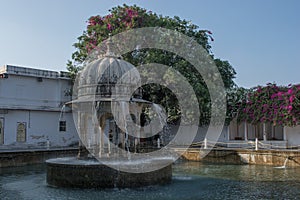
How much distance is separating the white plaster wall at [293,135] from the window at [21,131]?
19077 millimetres

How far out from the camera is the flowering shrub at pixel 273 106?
64.2 ft

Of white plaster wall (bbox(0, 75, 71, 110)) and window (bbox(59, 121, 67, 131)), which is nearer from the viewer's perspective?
white plaster wall (bbox(0, 75, 71, 110))

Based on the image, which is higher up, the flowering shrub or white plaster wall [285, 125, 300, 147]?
the flowering shrub

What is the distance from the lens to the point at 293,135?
22.1m

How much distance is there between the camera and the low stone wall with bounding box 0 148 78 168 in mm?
17844

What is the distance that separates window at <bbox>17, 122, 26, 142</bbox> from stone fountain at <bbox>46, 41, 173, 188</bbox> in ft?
36.3

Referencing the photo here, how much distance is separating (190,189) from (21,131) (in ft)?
56.6

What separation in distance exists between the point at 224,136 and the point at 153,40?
9.31 metres

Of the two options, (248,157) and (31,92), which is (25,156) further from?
(248,157)

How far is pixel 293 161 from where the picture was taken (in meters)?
17.0

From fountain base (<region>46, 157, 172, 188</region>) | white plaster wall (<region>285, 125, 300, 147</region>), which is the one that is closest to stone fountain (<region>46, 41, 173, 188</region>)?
fountain base (<region>46, 157, 172, 188</region>)

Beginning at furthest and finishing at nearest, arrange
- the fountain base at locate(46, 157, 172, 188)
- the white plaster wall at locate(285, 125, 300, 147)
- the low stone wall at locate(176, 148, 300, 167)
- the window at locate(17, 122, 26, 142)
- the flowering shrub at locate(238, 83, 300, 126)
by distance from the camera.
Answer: the window at locate(17, 122, 26, 142) < the white plaster wall at locate(285, 125, 300, 147) < the flowering shrub at locate(238, 83, 300, 126) < the low stone wall at locate(176, 148, 300, 167) < the fountain base at locate(46, 157, 172, 188)

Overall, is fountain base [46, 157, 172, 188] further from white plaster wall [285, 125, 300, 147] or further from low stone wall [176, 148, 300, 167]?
white plaster wall [285, 125, 300, 147]

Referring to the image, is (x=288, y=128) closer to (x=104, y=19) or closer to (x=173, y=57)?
(x=173, y=57)
